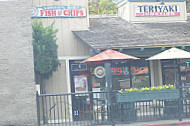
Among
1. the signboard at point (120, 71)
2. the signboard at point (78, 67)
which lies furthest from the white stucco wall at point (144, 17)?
the signboard at point (78, 67)

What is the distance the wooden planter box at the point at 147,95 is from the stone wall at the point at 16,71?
3.04 m

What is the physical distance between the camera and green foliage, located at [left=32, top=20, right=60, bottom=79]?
12.5 meters

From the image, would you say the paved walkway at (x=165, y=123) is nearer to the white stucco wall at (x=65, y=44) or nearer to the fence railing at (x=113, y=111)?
the fence railing at (x=113, y=111)

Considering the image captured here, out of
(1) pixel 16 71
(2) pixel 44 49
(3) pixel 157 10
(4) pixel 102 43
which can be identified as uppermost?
(3) pixel 157 10

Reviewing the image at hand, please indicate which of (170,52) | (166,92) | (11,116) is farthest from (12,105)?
(170,52)

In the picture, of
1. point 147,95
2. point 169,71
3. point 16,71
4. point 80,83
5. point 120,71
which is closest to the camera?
point 147,95

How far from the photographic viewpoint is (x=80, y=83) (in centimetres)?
1410

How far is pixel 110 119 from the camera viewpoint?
1105 cm

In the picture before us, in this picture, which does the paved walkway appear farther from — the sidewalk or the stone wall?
the stone wall

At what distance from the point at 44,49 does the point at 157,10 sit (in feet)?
20.2

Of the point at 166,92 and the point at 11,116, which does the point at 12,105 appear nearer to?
the point at 11,116

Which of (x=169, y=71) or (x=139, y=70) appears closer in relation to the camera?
(x=139, y=70)

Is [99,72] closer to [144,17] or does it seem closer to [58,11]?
[58,11]

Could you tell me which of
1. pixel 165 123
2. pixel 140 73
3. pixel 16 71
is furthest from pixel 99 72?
pixel 16 71
